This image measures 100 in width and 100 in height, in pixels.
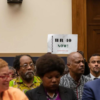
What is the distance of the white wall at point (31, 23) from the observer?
5.05 metres

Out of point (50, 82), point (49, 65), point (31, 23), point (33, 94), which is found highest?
point (31, 23)

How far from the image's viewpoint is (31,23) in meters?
5.09

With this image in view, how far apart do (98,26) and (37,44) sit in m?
1.26

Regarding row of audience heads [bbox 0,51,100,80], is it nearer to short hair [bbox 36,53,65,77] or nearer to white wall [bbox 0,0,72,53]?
short hair [bbox 36,53,65,77]

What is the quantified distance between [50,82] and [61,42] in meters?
1.93

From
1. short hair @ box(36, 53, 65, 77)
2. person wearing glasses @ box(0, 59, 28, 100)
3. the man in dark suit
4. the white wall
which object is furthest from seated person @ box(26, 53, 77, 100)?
the white wall

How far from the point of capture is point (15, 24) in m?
5.06

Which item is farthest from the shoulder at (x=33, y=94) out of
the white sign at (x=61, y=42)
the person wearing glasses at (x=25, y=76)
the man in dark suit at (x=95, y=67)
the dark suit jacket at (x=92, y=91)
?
the white sign at (x=61, y=42)

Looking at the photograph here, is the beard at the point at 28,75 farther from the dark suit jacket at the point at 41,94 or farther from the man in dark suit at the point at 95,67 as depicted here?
the man in dark suit at the point at 95,67

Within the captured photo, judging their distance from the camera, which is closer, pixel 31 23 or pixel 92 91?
pixel 92 91

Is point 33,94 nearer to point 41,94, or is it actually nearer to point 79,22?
point 41,94

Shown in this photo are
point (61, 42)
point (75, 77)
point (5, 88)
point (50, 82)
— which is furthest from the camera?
point (61, 42)

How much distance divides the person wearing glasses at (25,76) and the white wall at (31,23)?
146cm

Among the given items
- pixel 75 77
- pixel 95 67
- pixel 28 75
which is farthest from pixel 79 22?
pixel 28 75
